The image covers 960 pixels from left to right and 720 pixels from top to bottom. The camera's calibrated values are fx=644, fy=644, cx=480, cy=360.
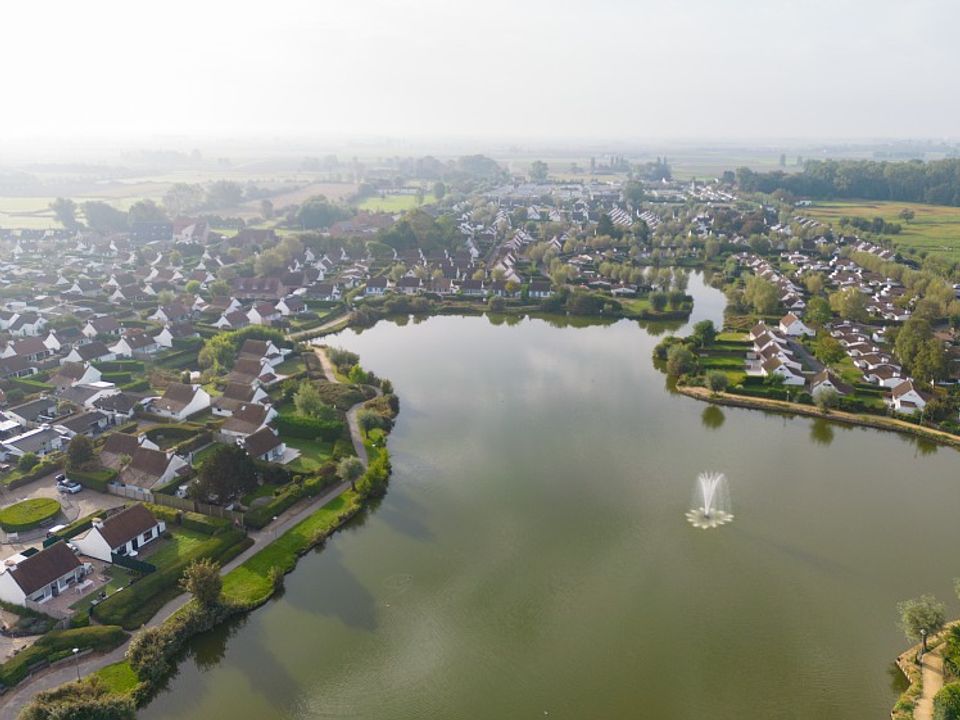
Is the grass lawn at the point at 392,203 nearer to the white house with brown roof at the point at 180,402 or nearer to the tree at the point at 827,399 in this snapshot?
the white house with brown roof at the point at 180,402

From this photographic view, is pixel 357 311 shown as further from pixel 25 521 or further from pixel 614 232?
pixel 614 232

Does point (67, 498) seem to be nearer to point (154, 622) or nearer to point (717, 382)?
point (154, 622)

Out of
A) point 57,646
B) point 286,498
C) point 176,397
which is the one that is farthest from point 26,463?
point 57,646

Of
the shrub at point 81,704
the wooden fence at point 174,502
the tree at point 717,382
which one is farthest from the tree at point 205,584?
the tree at point 717,382

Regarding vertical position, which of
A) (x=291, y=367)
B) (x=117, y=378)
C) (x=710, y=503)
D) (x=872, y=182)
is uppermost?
(x=872, y=182)

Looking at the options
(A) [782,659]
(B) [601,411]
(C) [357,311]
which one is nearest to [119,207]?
(C) [357,311]

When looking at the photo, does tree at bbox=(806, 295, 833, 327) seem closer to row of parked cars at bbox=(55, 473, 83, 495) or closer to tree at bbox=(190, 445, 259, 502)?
tree at bbox=(190, 445, 259, 502)
